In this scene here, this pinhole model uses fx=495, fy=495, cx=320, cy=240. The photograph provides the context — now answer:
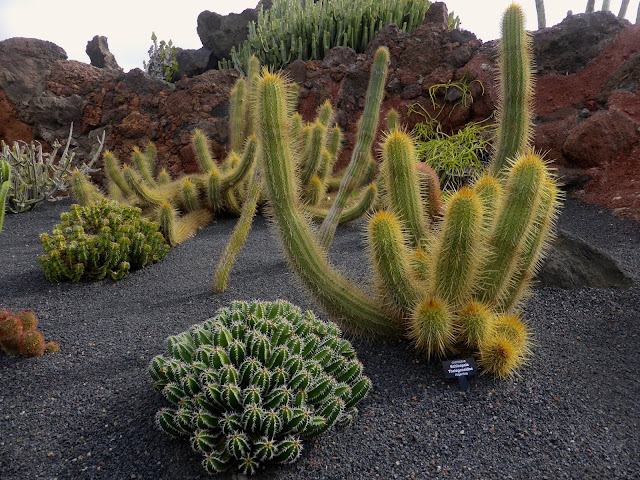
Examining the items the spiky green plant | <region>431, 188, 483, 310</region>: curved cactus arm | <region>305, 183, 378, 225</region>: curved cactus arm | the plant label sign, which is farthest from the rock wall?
the plant label sign

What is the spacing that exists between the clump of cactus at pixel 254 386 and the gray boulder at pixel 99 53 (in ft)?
32.1

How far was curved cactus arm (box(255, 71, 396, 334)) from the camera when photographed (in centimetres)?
258

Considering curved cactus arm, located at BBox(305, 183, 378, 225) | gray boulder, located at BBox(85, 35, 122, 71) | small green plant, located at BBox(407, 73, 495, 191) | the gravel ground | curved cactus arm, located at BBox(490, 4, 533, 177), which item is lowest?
the gravel ground

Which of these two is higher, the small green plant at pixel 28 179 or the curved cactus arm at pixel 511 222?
the curved cactus arm at pixel 511 222

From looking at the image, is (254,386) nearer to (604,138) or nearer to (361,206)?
(361,206)

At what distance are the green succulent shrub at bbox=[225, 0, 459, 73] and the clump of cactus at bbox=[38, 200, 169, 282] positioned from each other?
16.0 feet

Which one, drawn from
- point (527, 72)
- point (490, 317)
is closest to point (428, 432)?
point (490, 317)

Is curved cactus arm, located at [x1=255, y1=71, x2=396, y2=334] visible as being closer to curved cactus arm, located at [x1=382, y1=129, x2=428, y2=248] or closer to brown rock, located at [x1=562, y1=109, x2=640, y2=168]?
curved cactus arm, located at [x1=382, y1=129, x2=428, y2=248]

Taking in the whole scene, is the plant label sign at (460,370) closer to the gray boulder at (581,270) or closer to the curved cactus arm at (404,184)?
the curved cactus arm at (404,184)

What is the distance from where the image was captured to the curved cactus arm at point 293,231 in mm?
2580

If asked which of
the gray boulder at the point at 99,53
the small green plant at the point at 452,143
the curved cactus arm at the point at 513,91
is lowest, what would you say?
the small green plant at the point at 452,143

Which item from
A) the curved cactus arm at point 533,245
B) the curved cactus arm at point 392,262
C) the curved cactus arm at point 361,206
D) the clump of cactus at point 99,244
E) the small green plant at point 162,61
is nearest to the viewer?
the curved cactus arm at point 392,262

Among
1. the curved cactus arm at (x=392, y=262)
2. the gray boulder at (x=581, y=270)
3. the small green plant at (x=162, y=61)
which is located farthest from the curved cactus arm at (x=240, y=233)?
the small green plant at (x=162, y=61)

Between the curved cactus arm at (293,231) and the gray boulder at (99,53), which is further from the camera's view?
the gray boulder at (99,53)
